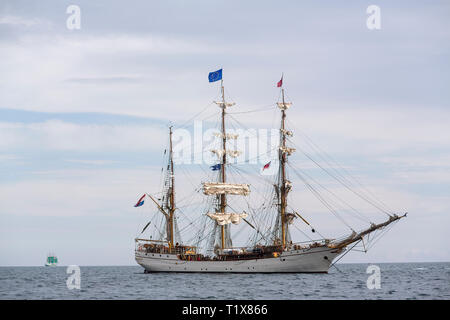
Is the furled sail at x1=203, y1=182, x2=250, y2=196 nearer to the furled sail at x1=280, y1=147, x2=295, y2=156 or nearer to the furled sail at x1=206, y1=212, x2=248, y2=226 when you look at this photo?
the furled sail at x1=206, y1=212, x2=248, y2=226

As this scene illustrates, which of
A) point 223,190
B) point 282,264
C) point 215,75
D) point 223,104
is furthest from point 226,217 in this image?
point 215,75

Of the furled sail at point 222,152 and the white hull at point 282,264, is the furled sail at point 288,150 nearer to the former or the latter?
the furled sail at point 222,152

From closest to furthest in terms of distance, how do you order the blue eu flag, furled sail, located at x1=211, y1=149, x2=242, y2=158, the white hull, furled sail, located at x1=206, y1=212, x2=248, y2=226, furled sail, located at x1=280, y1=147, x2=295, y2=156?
the white hull < the blue eu flag < furled sail, located at x1=280, y1=147, x2=295, y2=156 < furled sail, located at x1=206, y1=212, x2=248, y2=226 < furled sail, located at x1=211, y1=149, x2=242, y2=158

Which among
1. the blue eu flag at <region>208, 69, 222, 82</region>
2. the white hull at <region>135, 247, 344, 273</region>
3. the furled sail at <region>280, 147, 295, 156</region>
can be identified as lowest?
the white hull at <region>135, 247, 344, 273</region>

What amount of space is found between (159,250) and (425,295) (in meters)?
59.0

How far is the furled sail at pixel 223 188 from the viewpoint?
105688 mm

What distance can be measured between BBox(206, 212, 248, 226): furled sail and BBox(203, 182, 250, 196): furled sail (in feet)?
13.0

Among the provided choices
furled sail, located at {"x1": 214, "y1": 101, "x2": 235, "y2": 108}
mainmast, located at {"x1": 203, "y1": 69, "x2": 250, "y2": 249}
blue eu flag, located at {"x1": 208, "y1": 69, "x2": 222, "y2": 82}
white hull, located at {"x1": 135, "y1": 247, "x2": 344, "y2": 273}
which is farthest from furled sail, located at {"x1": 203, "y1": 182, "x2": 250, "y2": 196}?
blue eu flag, located at {"x1": 208, "y1": 69, "x2": 222, "y2": 82}

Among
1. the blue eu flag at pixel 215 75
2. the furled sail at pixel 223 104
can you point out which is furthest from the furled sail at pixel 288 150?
the blue eu flag at pixel 215 75

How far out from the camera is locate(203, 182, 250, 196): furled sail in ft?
347

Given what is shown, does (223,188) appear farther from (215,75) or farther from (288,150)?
(215,75)

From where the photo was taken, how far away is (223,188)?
10656cm

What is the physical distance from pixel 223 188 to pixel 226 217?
Answer: 5234 millimetres
